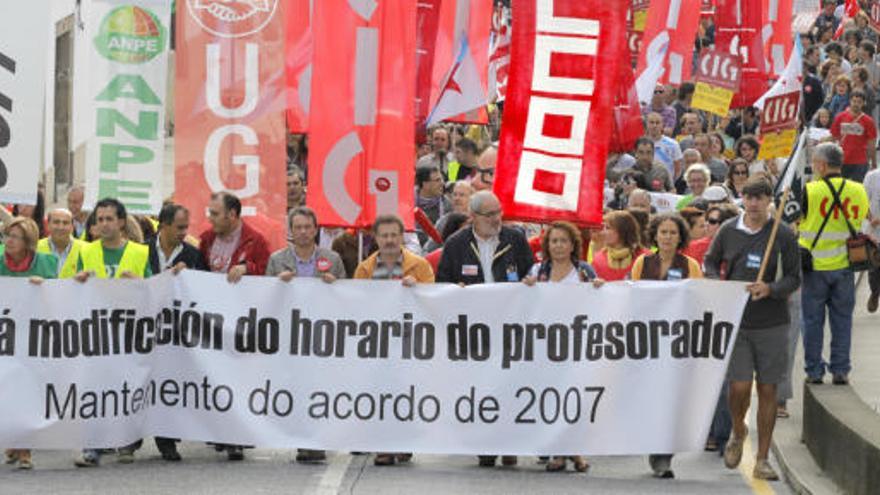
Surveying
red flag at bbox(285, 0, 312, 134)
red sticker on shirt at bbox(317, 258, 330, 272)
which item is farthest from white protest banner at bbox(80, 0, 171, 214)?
red flag at bbox(285, 0, 312, 134)

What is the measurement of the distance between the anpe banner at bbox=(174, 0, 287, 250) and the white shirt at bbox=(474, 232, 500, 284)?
6.44 ft

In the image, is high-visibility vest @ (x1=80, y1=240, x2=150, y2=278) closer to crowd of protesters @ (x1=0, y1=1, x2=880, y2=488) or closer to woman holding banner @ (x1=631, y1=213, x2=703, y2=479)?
crowd of protesters @ (x1=0, y1=1, x2=880, y2=488)

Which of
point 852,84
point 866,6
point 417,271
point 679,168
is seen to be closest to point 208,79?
point 417,271

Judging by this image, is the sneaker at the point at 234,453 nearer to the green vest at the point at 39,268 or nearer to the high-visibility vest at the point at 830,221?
the green vest at the point at 39,268

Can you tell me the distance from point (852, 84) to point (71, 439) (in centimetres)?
1883

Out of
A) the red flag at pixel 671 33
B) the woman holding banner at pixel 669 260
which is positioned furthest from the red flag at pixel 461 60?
the woman holding banner at pixel 669 260

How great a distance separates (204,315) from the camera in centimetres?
1502

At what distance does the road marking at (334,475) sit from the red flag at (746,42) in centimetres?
1270

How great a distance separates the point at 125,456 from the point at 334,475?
1.36 metres

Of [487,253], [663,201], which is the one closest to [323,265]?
[487,253]

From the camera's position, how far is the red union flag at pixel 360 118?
1669 centimetres

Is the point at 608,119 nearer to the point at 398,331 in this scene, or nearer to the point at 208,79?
the point at 398,331

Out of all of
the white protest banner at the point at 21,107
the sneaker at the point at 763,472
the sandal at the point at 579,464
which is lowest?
the sandal at the point at 579,464

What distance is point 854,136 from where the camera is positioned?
28.6 m
